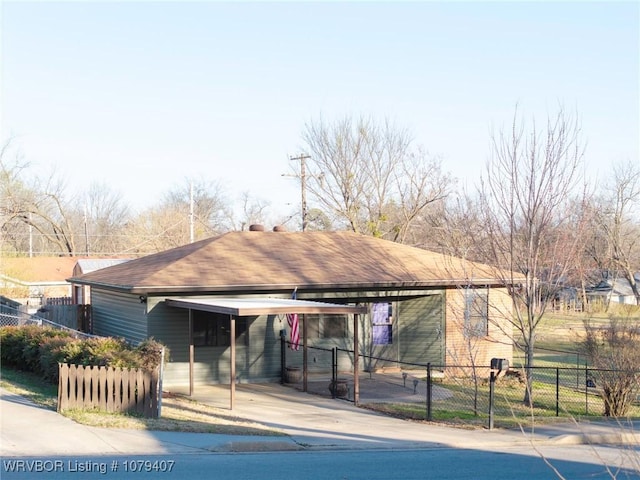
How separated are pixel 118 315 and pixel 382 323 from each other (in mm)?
8207

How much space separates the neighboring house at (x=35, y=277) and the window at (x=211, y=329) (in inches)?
934

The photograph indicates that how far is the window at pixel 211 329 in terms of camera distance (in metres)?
21.7

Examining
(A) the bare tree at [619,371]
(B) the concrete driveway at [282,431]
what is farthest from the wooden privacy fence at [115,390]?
(A) the bare tree at [619,371]

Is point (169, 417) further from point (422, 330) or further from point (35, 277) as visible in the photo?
point (35, 277)

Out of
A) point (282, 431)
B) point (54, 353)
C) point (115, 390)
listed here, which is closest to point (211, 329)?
Answer: point (54, 353)

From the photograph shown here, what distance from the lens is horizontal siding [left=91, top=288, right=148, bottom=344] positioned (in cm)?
2173

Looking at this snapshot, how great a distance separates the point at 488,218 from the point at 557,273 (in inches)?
95.7

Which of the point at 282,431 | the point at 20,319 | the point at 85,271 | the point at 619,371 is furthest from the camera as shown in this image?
the point at 85,271

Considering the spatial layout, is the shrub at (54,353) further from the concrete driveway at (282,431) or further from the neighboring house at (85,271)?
the neighboring house at (85,271)

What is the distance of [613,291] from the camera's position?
245ft

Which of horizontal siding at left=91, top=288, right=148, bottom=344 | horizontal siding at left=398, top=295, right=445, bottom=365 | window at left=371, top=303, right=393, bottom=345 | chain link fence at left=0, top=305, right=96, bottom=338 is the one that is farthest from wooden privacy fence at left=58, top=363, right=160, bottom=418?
horizontal siding at left=398, top=295, right=445, bottom=365

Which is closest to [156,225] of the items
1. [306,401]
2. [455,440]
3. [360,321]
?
[360,321]

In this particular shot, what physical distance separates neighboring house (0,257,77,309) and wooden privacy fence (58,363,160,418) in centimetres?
2884

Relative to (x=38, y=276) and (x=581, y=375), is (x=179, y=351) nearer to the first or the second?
(x=581, y=375)
